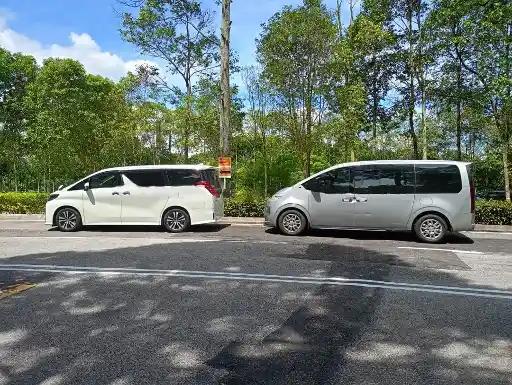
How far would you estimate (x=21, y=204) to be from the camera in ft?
53.0

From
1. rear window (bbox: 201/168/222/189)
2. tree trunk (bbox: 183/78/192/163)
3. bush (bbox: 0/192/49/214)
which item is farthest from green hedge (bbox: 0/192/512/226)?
tree trunk (bbox: 183/78/192/163)

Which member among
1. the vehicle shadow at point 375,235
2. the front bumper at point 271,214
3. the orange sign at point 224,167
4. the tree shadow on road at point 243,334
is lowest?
the tree shadow on road at point 243,334

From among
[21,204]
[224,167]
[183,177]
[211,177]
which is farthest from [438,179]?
[21,204]

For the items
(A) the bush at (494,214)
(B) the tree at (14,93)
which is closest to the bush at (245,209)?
(A) the bush at (494,214)

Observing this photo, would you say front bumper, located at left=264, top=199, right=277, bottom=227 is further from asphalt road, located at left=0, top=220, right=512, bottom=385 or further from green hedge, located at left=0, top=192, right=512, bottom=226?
green hedge, located at left=0, top=192, right=512, bottom=226

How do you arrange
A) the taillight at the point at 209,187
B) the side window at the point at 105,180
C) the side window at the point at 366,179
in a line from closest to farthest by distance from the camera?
the side window at the point at 366,179, the taillight at the point at 209,187, the side window at the point at 105,180

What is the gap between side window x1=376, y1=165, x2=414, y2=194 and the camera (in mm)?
9578

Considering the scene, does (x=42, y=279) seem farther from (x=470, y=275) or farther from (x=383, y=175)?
(x=383, y=175)

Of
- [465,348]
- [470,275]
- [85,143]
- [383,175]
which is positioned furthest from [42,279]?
[85,143]

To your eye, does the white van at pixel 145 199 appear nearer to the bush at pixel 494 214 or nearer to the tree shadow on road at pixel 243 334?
the tree shadow on road at pixel 243 334

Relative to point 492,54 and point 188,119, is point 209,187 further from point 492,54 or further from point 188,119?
point 492,54

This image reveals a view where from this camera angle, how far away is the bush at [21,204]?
16.1 m

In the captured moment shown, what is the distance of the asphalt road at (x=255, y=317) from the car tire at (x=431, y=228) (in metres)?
1.33

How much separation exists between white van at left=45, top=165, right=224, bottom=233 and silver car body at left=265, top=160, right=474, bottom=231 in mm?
2019
